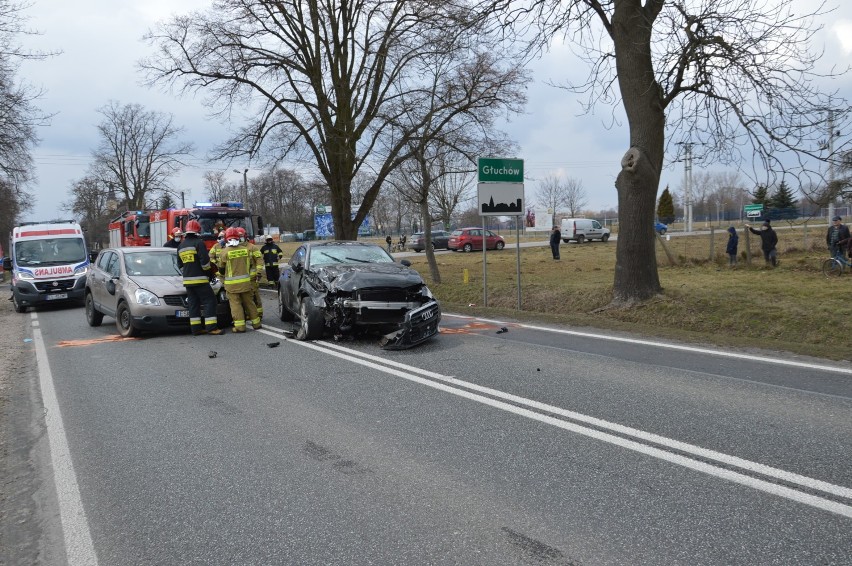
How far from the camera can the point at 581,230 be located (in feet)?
149

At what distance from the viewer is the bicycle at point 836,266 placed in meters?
16.2

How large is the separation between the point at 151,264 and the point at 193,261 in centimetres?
189

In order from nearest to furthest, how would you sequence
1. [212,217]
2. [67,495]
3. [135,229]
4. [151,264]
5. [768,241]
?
[67,495] < [151,264] < [768,241] < [212,217] < [135,229]

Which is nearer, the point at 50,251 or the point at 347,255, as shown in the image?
the point at 347,255

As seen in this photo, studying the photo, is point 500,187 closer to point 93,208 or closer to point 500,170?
point 500,170

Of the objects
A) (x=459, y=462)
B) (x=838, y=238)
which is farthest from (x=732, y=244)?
(x=459, y=462)

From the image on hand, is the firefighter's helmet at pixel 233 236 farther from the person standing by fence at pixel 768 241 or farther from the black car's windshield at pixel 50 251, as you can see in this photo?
the person standing by fence at pixel 768 241

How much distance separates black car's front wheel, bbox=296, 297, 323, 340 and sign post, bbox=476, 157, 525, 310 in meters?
4.61

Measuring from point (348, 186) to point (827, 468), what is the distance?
806 inches

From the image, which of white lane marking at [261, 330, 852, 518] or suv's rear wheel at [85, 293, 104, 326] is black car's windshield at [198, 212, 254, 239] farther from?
white lane marking at [261, 330, 852, 518]

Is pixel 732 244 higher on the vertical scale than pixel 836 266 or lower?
higher

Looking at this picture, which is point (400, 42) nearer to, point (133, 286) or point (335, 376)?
point (133, 286)

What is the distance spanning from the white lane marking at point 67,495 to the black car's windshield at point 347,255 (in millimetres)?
4728

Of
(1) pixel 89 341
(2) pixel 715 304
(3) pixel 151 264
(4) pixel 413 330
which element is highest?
(3) pixel 151 264
